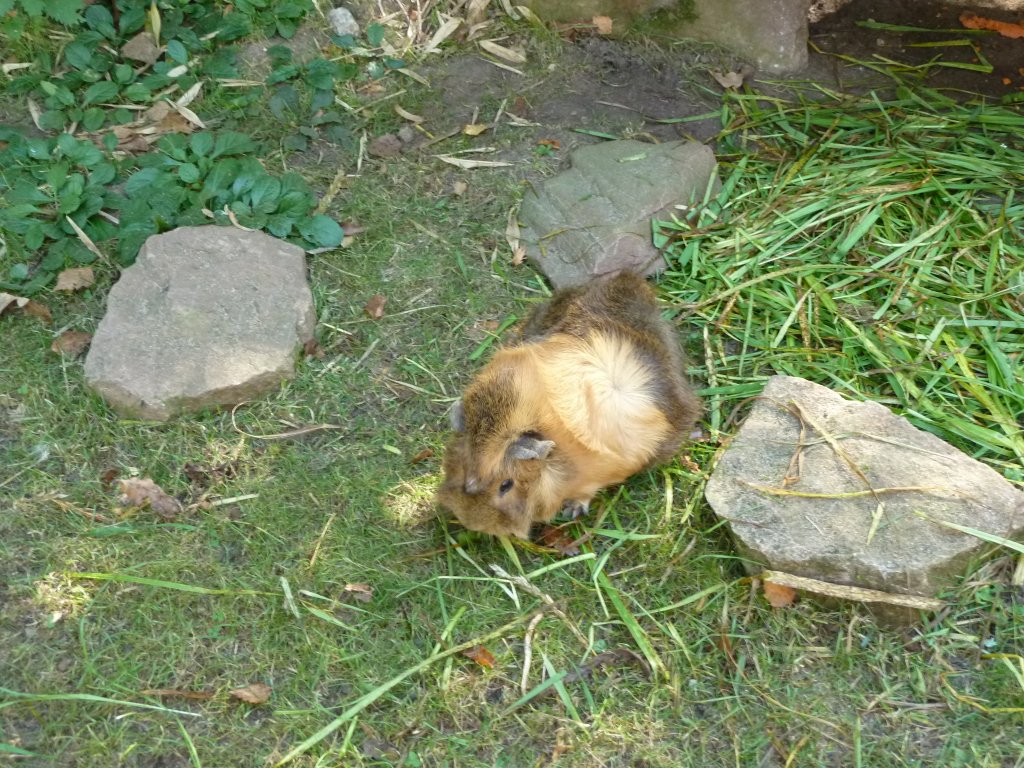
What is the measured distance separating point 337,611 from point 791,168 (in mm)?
2981

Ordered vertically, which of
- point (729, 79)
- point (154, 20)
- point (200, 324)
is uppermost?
point (729, 79)

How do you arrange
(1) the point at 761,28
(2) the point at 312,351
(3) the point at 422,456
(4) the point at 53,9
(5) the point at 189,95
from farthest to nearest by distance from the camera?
(1) the point at 761,28
(5) the point at 189,95
(4) the point at 53,9
(2) the point at 312,351
(3) the point at 422,456

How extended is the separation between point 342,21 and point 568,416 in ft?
10.00

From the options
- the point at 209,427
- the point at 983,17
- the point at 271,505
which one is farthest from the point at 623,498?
the point at 983,17

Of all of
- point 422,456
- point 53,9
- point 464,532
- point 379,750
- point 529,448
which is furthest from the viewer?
point 53,9

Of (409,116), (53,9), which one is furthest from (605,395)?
(53,9)

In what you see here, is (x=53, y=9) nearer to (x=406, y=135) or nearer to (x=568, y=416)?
(x=406, y=135)

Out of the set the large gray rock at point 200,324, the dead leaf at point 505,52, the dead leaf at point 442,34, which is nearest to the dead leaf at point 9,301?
the large gray rock at point 200,324

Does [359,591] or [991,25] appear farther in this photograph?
[991,25]

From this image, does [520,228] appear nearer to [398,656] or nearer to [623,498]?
[623,498]

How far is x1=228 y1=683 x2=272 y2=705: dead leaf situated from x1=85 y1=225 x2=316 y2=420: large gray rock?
1.25 meters

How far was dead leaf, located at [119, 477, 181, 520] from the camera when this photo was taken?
141 inches

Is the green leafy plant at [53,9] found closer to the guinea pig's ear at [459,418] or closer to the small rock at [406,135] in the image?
the small rock at [406,135]

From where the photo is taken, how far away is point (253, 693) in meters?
3.10
